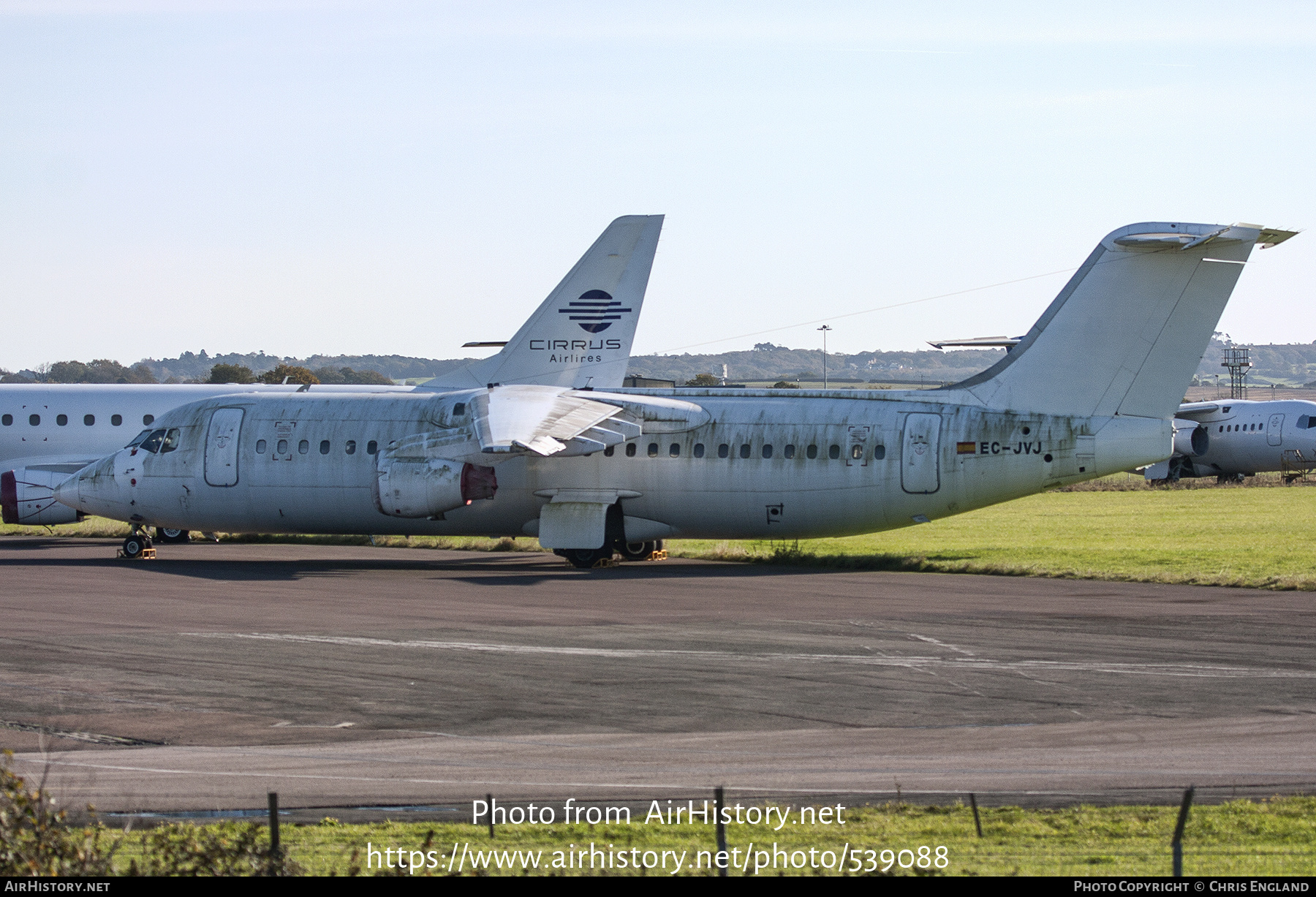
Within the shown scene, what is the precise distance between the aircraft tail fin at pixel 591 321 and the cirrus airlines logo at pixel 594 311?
0.02 meters

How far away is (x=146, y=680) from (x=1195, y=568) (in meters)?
22.8

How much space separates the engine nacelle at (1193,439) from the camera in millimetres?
69188

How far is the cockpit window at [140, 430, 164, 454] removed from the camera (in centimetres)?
3575

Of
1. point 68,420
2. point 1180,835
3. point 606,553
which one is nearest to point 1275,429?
point 606,553

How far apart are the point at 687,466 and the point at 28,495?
19.9 m

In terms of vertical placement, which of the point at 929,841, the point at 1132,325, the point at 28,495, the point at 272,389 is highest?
the point at 1132,325

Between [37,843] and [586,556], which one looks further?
[586,556]

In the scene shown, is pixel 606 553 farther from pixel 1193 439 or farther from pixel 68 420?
pixel 1193 439

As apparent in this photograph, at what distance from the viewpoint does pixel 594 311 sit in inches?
1602

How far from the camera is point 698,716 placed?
627 inches

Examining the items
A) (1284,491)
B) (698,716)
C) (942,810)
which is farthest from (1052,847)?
(1284,491)

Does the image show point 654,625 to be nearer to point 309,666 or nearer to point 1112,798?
point 309,666

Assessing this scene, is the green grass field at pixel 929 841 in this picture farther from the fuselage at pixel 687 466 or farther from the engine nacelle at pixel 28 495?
the engine nacelle at pixel 28 495

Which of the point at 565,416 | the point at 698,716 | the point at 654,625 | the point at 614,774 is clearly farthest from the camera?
the point at 565,416
